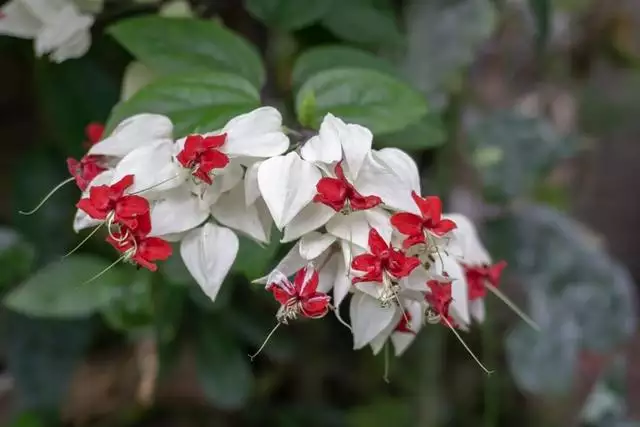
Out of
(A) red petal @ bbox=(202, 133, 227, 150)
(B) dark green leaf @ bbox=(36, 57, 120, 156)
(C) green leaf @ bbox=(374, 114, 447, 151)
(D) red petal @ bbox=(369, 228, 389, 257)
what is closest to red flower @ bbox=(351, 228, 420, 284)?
(D) red petal @ bbox=(369, 228, 389, 257)

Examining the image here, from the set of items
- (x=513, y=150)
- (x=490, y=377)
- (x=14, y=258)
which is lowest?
(x=490, y=377)

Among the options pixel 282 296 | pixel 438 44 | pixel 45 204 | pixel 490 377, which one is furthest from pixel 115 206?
pixel 490 377

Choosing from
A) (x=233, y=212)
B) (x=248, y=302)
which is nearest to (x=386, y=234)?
(x=233, y=212)

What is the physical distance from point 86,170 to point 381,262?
203 millimetres

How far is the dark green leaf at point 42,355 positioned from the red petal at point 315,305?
22.7 inches

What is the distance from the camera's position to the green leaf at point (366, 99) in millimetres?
557

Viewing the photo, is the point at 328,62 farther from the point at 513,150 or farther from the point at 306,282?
the point at 513,150

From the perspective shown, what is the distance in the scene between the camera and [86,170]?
50 cm

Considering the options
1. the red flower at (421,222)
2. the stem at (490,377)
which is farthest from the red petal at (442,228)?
the stem at (490,377)

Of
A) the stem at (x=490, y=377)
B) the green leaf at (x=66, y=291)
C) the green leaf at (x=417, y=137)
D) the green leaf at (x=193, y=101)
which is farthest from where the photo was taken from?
the stem at (x=490, y=377)

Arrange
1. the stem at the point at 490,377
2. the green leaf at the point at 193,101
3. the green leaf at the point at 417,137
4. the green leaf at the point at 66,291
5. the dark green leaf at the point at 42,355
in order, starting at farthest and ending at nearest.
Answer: the stem at the point at 490,377
the dark green leaf at the point at 42,355
the green leaf at the point at 66,291
the green leaf at the point at 417,137
the green leaf at the point at 193,101

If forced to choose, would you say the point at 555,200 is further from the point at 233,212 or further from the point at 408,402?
the point at 233,212

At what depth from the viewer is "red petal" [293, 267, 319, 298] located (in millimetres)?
443

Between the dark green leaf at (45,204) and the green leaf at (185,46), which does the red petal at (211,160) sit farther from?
the dark green leaf at (45,204)
